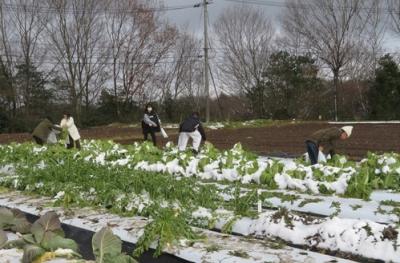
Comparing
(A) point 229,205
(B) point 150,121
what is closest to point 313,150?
(A) point 229,205

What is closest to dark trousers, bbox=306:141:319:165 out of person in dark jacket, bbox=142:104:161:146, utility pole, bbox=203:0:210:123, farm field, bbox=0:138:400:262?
farm field, bbox=0:138:400:262

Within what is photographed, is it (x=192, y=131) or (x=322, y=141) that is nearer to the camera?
(x=322, y=141)

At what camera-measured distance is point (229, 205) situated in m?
5.77

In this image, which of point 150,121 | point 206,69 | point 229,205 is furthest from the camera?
point 206,69

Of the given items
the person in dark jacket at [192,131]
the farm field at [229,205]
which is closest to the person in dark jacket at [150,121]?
the person in dark jacket at [192,131]

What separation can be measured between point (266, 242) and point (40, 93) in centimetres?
3495

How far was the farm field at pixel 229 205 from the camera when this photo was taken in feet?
14.4

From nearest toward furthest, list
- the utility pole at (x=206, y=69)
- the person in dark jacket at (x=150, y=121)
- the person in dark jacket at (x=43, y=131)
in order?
the person in dark jacket at (x=43, y=131) → the person in dark jacket at (x=150, y=121) → the utility pole at (x=206, y=69)

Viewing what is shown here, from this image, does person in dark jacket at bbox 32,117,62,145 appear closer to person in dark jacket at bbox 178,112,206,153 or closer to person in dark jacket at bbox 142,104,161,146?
person in dark jacket at bbox 142,104,161,146

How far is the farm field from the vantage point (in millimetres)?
4402

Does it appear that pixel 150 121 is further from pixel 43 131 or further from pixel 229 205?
pixel 229 205

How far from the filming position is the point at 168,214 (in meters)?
5.12

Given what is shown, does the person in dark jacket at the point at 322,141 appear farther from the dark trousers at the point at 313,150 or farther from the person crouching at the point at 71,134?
the person crouching at the point at 71,134

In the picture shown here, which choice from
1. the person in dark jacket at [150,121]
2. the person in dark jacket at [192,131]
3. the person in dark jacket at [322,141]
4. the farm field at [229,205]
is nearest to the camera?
the farm field at [229,205]
